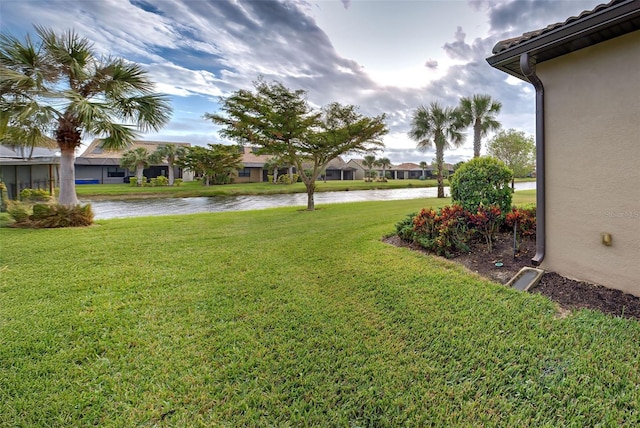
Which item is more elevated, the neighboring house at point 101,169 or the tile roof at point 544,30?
the neighboring house at point 101,169

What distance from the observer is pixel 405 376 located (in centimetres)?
217

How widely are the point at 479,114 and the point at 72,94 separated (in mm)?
19283

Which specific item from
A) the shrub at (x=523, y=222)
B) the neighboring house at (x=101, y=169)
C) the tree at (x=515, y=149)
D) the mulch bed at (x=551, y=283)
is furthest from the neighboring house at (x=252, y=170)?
the mulch bed at (x=551, y=283)

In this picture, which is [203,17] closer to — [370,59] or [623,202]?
[370,59]

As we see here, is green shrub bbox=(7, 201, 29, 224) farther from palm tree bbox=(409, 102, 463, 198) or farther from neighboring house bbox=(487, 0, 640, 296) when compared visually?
palm tree bbox=(409, 102, 463, 198)

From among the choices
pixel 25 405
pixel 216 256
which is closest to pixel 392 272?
pixel 216 256

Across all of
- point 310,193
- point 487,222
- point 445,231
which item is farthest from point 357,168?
point 445,231

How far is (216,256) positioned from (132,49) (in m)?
6.70

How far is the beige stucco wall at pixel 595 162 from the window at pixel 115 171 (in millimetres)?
37515

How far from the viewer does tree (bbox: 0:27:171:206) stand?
23.7 feet

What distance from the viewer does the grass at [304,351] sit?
6.21 ft

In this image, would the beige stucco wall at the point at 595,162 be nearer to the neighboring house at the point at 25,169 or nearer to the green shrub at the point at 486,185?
the green shrub at the point at 486,185

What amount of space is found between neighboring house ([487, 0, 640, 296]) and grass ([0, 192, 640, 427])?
0.87 m

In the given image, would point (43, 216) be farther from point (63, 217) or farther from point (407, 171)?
point (407, 171)
